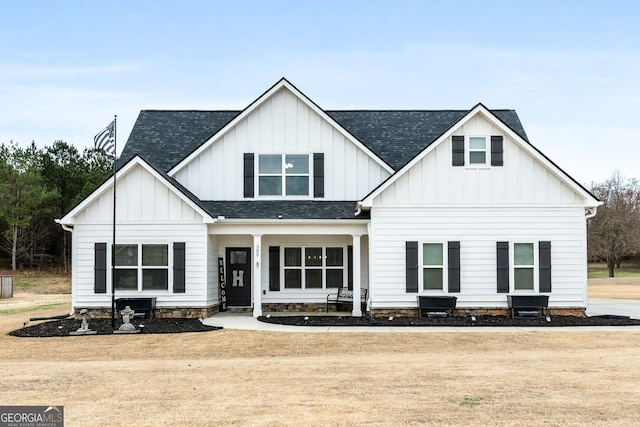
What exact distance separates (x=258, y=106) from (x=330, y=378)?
Answer: 1285 centimetres

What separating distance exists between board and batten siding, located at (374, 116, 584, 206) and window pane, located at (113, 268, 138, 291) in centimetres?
723

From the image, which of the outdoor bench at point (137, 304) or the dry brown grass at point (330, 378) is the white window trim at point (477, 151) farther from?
the outdoor bench at point (137, 304)

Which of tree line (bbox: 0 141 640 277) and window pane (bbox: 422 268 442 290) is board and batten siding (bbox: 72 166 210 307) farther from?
tree line (bbox: 0 141 640 277)

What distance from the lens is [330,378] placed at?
11.1 meters

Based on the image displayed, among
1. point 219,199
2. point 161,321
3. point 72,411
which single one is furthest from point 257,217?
point 72,411

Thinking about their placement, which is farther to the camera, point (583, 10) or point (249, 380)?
point (583, 10)

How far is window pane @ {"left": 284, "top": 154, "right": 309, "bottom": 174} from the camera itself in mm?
22422

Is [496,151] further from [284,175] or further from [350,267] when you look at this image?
[284,175]

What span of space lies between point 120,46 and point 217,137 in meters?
3.94

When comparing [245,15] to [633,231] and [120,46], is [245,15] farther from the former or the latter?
[633,231]

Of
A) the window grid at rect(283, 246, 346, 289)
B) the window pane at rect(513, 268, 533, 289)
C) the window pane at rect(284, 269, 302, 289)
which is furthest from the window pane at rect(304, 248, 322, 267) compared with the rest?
the window pane at rect(513, 268, 533, 289)

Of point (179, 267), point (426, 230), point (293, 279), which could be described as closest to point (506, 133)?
point (426, 230)

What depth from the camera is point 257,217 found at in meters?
→ 20.8

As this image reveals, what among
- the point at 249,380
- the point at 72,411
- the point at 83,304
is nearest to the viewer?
the point at 72,411
